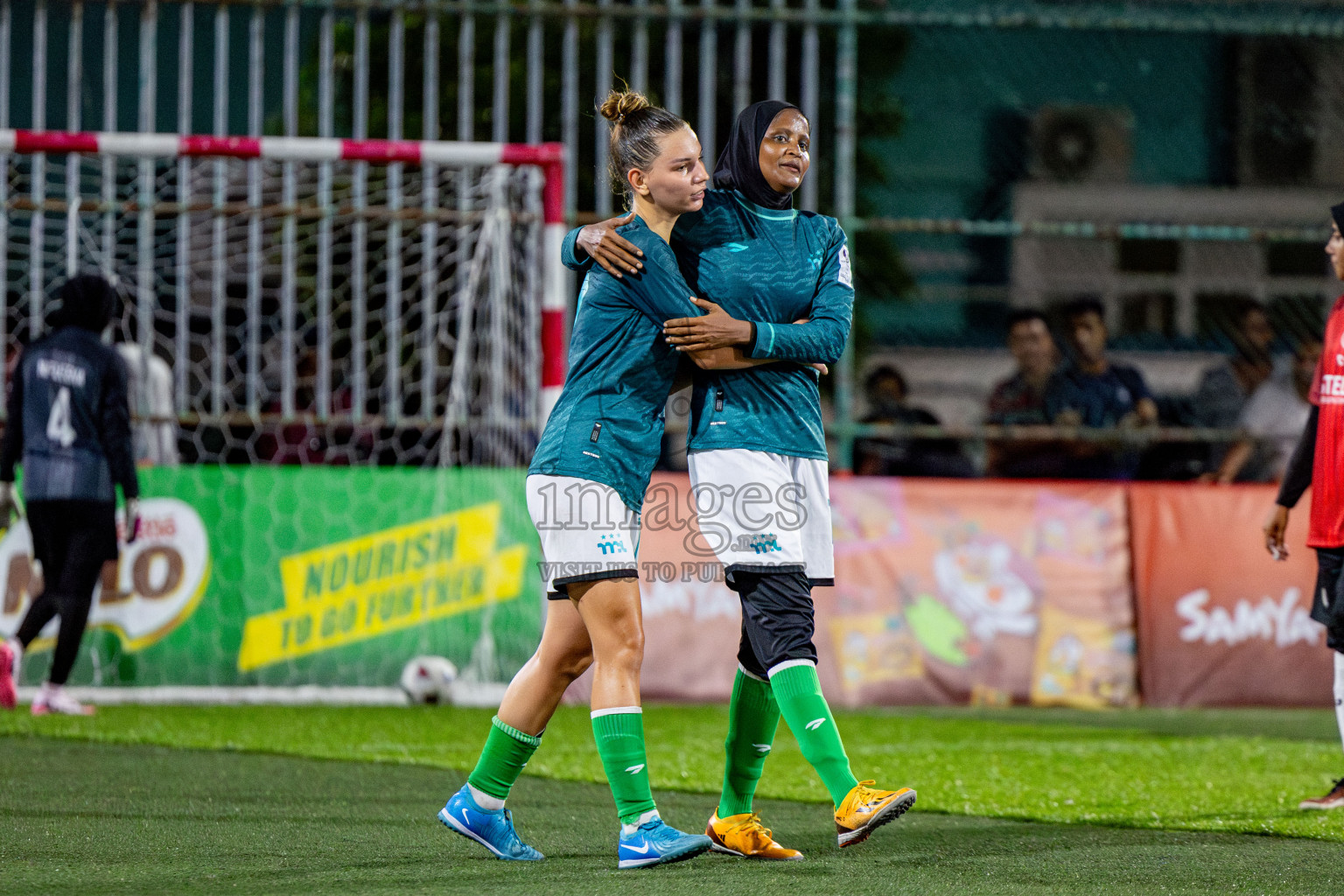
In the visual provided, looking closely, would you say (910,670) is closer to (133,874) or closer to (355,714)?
(355,714)

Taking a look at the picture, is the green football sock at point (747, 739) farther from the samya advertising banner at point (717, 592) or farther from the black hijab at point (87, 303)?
the black hijab at point (87, 303)

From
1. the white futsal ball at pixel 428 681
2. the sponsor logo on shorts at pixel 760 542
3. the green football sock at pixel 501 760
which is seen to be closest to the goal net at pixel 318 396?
the white futsal ball at pixel 428 681

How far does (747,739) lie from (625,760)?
0.41m

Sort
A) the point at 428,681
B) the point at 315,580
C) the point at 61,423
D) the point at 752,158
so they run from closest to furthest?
the point at 752,158 < the point at 61,423 < the point at 428,681 < the point at 315,580

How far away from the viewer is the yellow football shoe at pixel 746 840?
4.27 metres

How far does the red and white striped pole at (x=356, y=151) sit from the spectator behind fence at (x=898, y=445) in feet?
7.88

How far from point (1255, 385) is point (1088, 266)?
51.9 inches

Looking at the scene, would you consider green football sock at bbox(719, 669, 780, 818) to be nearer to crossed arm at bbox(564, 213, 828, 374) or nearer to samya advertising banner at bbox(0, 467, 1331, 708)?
crossed arm at bbox(564, 213, 828, 374)

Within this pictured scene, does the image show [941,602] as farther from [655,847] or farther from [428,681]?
[655,847]

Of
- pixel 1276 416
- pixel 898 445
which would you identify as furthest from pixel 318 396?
pixel 1276 416

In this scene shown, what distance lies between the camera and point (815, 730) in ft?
13.5

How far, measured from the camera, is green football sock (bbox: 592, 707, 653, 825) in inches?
162

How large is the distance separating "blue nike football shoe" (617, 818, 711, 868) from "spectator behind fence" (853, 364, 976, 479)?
6.59 meters

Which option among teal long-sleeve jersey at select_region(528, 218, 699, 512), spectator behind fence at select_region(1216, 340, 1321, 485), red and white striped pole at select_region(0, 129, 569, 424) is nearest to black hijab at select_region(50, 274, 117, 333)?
red and white striped pole at select_region(0, 129, 569, 424)
